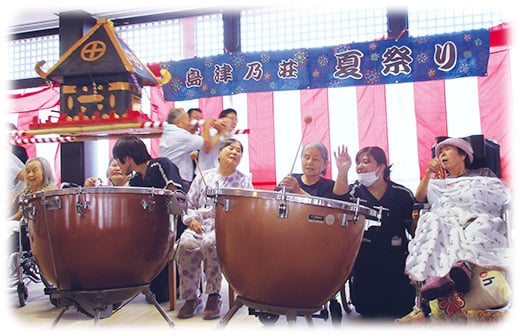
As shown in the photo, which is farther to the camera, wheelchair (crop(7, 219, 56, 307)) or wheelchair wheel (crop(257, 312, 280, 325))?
wheelchair (crop(7, 219, 56, 307))

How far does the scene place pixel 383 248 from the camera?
8.18 ft

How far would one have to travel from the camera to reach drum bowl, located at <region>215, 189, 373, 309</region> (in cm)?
176

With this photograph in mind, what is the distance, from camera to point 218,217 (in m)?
1.97

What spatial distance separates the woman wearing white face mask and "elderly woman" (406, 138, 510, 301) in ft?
0.63

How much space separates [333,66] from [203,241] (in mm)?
2162

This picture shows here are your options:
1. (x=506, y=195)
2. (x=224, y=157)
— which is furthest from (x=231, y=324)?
(x=506, y=195)

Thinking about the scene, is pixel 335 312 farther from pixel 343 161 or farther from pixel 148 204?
pixel 148 204

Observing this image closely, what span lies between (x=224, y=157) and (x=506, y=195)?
1.59 m

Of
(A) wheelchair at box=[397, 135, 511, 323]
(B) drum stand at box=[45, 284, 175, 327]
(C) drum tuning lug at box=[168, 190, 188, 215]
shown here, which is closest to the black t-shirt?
(A) wheelchair at box=[397, 135, 511, 323]

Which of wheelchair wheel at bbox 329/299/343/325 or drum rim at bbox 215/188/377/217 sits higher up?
drum rim at bbox 215/188/377/217

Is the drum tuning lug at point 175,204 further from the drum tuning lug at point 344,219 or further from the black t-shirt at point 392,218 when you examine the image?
the black t-shirt at point 392,218

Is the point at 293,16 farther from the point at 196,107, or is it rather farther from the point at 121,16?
the point at 121,16

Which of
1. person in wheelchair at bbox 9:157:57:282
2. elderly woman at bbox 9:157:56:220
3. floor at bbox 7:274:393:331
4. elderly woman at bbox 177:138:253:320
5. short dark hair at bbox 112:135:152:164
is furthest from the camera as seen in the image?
elderly woman at bbox 9:157:56:220

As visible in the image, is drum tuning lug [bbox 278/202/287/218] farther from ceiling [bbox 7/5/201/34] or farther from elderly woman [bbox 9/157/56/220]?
ceiling [bbox 7/5/201/34]
